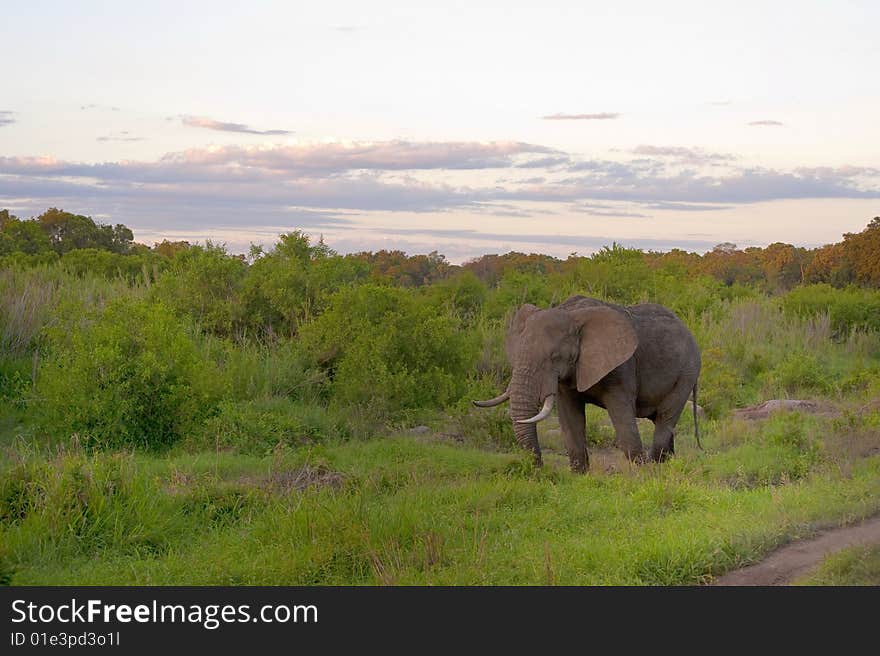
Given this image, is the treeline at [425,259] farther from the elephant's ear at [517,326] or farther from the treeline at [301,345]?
the elephant's ear at [517,326]

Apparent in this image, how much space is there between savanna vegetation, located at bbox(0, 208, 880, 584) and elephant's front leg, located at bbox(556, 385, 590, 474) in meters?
0.85

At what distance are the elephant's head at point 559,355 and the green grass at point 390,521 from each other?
56 cm

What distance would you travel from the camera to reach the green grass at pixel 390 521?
689 cm

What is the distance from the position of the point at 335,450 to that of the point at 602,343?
10.4ft

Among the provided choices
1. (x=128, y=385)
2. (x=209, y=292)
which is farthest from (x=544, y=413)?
(x=209, y=292)

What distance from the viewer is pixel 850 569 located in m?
6.55

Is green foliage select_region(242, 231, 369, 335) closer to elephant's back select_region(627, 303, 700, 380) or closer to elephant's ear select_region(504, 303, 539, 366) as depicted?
elephant's ear select_region(504, 303, 539, 366)

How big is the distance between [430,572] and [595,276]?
59.2 feet

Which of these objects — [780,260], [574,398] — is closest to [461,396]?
[574,398]

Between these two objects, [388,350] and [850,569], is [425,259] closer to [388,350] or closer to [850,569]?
[388,350]

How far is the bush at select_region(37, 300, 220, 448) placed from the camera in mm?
10969

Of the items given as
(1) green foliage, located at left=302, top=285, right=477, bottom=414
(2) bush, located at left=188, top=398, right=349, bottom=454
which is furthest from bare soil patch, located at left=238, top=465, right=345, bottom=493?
(1) green foliage, located at left=302, top=285, right=477, bottom=414

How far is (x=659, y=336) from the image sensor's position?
1110 cm
